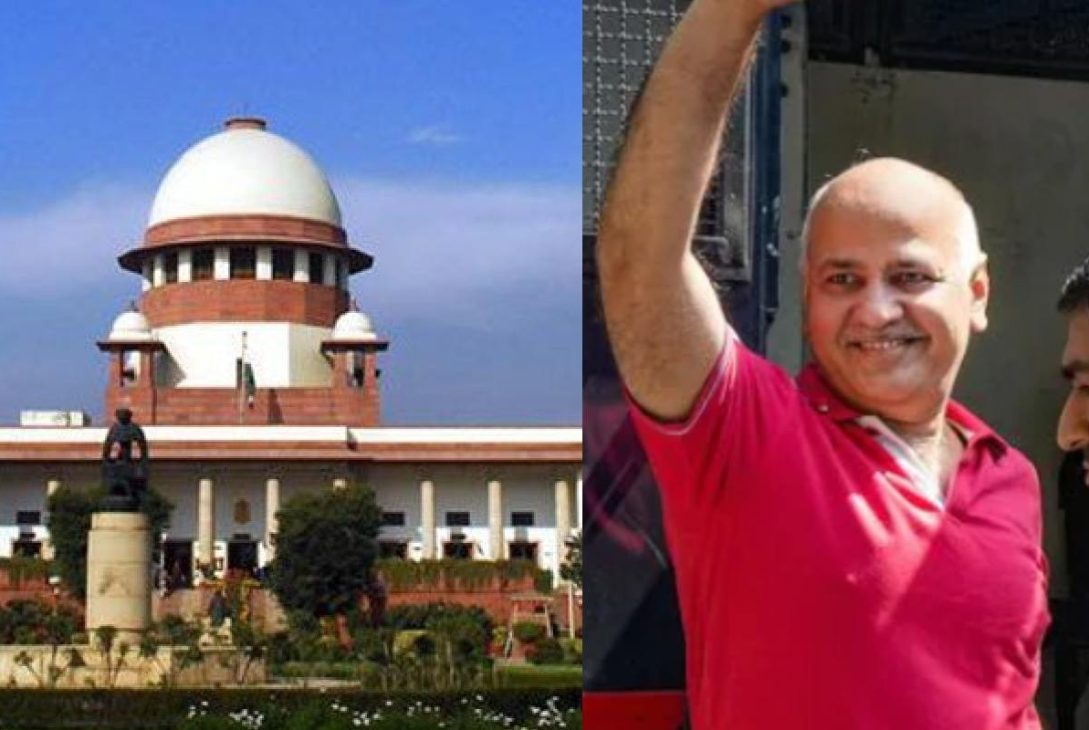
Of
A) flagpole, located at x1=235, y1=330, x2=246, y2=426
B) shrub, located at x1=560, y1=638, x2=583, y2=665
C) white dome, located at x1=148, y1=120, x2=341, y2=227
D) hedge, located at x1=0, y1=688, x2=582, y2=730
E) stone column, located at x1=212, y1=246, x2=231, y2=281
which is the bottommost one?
shrub, located at x1=560, y1=638, x2=583, y2=665

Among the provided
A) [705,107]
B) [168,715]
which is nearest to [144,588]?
[168,715]

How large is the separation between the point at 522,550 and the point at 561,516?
1.05 metres

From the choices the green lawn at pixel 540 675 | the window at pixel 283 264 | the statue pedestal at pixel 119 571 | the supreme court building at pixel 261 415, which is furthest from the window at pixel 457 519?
the statue pedestal at pixel 119 571

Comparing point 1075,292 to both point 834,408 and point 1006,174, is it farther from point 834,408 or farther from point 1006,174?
point 834,408

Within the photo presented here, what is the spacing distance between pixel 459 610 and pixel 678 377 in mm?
24110

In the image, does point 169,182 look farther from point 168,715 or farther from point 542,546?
point 168,715

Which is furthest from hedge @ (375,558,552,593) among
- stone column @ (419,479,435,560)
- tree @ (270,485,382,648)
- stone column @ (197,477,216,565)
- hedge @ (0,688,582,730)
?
hedge @ (0,688,582,730)

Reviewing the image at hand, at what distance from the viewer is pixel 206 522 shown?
105 ft

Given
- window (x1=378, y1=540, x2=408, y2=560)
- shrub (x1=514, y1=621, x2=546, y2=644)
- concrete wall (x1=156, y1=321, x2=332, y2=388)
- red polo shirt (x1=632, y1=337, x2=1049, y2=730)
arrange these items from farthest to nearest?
concrete wall (x1=156, y1=321, x2=332, y2=388)
window (x1=378, y1=540, x2=408, y2=560)
shrub (x1=514, y1=621, x2=546, y2=644)
red polo shirt (x1=632, y1=337, x2=1049, y2=730)

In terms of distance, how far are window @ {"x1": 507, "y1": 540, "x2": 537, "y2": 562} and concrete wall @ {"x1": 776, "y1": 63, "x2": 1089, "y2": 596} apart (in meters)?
31.1

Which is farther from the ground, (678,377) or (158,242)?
(158,242)

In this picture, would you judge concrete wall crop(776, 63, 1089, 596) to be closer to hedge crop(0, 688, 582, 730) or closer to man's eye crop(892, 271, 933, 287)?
man's eye crop(892, 271, 933, 287)

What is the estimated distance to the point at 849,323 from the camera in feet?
4.88

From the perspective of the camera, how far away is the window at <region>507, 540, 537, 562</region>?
33.1 meters
